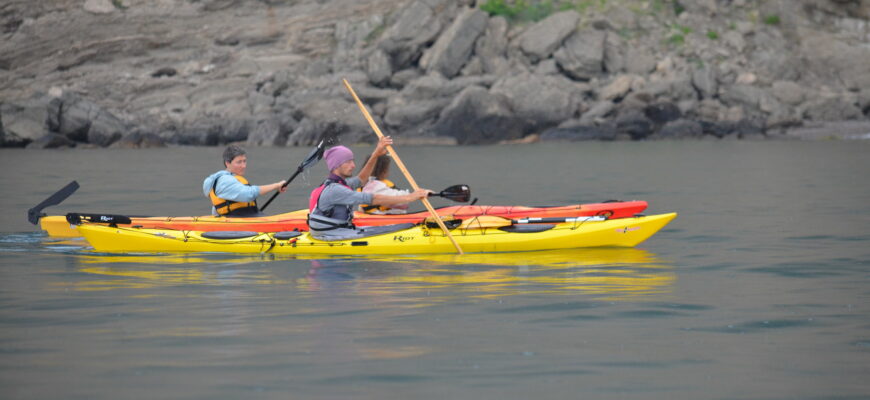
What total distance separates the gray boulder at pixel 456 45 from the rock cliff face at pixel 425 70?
0.08 metres

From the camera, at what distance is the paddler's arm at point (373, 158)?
471 inches

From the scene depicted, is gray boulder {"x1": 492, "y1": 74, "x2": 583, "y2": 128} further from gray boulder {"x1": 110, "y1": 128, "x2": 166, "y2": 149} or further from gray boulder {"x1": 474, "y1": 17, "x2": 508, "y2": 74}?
gray boulder {"x1": 110, "y1": 128, "x2": 166, "y2": 149}

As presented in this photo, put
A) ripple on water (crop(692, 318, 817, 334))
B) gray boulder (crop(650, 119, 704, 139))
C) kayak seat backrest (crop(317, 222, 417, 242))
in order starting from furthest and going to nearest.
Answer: gray boulder (crop(650, 119, 704, 139)) < kayak seat backrest (crop(317, 222, 417, 242)) < ripple on water (crop(692, 318, 817, 334))

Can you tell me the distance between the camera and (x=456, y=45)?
50.0 meters

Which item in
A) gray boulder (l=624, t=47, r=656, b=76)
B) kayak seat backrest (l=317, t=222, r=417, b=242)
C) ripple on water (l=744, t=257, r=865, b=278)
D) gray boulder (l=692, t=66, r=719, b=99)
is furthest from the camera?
gray boulder (l=624, t=47, r=656, b=76)

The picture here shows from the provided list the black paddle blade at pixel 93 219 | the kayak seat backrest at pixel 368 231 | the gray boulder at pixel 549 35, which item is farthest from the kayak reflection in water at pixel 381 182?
the gray boulder at pixel 549 35

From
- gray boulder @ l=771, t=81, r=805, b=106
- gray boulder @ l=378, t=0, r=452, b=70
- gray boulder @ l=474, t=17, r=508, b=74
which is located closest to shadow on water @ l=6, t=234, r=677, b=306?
gray boulder @ l=474, t=17, r=508, b=74

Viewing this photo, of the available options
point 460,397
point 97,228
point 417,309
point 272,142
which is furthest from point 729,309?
point 272,142

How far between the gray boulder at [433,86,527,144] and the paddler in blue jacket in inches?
1348

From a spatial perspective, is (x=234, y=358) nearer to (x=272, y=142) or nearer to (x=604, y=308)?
(x=604, y=308)

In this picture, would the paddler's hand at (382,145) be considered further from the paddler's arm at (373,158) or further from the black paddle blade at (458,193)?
the black paddle blade at (458,193)

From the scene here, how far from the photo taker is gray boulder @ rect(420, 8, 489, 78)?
49.8 m

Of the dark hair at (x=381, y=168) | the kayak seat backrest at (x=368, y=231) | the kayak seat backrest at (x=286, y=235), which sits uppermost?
the dark hair at (x=381, y=168)

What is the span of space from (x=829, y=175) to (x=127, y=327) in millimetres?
20338
